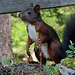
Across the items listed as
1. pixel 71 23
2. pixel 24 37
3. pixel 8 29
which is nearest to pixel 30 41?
pixel 71 23

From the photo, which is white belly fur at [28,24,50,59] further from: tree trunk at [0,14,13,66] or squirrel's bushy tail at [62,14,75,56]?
tree trunk at [0,14,13,66]

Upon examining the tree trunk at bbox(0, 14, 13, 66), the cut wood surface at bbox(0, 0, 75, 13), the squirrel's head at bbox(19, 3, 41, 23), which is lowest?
the tree trunk at bbox(0, 14, 13, 66)

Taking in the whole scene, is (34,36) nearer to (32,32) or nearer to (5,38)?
(32,32)

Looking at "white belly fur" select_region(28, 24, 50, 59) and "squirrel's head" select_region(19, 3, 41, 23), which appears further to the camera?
"white belly fur" select_region(28, 24, 50, 59)

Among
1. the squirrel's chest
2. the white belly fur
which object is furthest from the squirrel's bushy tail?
the squirrel's chest

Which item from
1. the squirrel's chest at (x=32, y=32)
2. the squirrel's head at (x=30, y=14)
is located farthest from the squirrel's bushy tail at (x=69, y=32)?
the squirrel's head at (x=30, y=14)

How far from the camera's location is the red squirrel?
2.50 meters

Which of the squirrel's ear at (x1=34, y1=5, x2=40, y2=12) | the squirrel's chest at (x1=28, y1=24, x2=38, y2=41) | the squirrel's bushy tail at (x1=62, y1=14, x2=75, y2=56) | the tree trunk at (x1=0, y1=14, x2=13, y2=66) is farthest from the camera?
the tree trunk at (x1=0, y1=14, x2=13, y2=66)

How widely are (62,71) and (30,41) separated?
976 millimetres

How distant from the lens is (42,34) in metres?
2.53

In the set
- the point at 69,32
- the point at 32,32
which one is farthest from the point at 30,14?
the point at 69,32

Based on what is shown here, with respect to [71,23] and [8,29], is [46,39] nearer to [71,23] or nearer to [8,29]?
[71,23]

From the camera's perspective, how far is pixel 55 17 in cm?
433

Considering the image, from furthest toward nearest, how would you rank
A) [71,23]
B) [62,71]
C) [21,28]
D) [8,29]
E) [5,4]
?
1. [21,28]
2. [8,29]
3. [71,23]
4. [5,4]
5. [62,71]
